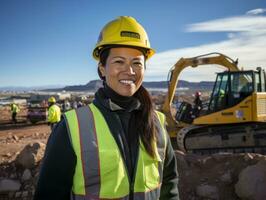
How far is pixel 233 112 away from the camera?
10.6m

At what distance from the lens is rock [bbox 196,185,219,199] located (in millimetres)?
6527

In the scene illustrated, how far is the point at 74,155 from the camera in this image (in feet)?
5.91

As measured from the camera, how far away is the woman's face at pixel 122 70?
206 centimetres

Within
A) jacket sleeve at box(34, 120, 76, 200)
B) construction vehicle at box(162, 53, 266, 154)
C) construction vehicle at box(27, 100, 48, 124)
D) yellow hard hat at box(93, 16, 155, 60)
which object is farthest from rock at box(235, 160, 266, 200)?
construction vehicle at box(27, 100, 48, 124)

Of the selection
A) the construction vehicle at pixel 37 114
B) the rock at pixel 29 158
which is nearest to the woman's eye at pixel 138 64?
the rock at pixel 29 158

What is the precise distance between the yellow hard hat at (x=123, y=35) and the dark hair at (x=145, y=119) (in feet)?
0.21

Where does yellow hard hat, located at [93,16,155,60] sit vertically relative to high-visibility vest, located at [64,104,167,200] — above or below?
above

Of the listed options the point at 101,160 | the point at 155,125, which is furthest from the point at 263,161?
the point at 101,160

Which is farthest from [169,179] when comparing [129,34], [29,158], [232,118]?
[232,118]

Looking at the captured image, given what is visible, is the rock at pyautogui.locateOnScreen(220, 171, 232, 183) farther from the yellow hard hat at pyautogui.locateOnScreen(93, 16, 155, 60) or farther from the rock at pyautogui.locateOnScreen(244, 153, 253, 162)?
the yellow hard hat at pyautogui.locateOnScreen(93, 16, 155, 60)

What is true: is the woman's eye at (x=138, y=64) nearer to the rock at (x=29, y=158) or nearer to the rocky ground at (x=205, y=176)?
the rocky ground at (x=205, y=176)

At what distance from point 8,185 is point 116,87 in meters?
6.29

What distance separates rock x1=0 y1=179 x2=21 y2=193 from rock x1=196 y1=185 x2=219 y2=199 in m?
3.96

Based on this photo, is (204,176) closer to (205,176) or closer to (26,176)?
(205,176)
